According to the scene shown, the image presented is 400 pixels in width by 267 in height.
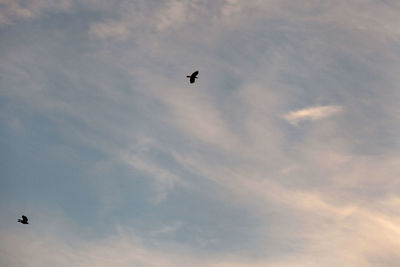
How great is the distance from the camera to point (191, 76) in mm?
125562

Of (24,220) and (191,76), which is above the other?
(191,76)

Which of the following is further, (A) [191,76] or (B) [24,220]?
(B) [24,220]

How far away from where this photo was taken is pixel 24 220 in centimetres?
14325

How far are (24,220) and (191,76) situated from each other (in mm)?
64947
